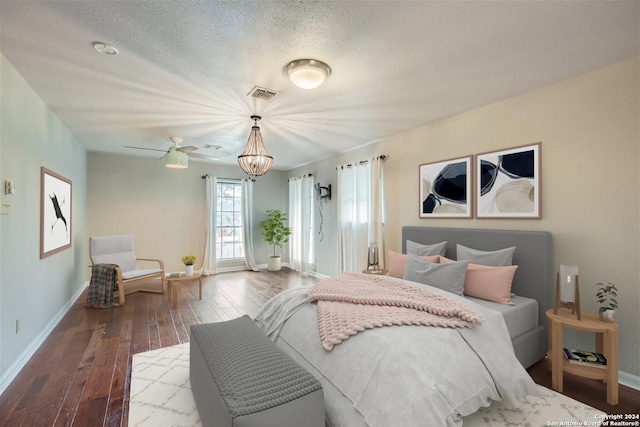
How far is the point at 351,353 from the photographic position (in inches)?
69.4

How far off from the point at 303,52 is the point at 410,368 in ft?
7.32

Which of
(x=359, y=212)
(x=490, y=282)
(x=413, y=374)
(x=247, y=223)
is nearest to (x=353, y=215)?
(x=359, y=212)

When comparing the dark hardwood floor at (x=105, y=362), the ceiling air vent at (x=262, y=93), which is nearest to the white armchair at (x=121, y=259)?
the dark hardwood floor at (x=105, y=362)

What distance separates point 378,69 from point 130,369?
3.35m

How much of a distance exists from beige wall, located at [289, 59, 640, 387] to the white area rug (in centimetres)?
81

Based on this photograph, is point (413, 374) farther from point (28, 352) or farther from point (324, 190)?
point (324, 190)

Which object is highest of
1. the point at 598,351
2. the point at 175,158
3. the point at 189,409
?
the point at 175,158

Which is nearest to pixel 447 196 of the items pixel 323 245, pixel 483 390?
pixel 483 390

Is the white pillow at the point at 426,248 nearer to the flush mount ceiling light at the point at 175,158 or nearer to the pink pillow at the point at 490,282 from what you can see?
the pink pillow at the point at 490,282

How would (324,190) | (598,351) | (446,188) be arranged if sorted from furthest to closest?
(324,190)
(446,188)
(598,351)

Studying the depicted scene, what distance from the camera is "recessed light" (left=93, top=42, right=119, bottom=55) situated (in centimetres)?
216

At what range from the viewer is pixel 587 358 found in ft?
7.64

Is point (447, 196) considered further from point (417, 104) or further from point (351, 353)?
point (351, 353)

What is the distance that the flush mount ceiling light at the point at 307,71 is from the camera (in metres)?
2.38
